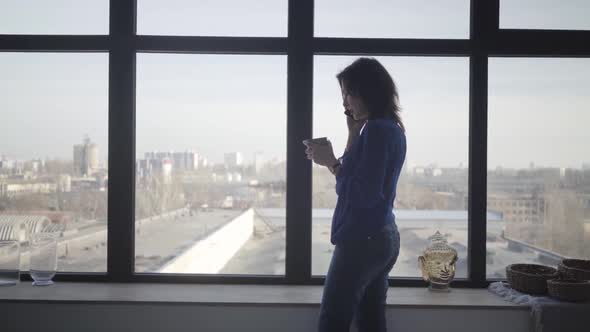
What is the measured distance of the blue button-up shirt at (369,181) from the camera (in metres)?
1.62

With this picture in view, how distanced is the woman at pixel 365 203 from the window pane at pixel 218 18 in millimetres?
933

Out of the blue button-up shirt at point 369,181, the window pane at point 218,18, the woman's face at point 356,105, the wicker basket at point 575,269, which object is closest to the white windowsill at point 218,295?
the wicker basket at point 575,269

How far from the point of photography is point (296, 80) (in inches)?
98.3

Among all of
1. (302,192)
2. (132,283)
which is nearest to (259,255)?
(302,192)

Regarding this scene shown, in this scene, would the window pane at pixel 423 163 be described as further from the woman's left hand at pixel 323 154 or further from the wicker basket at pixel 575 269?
the woman's left hand at pixel 323 154

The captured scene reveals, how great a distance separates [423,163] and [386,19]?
0.78 m

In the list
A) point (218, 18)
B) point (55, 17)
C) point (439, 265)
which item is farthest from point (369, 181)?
point (55, 17)

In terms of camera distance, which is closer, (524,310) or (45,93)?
(524,310)

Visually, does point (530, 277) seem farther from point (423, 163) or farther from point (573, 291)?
point (423, 163)

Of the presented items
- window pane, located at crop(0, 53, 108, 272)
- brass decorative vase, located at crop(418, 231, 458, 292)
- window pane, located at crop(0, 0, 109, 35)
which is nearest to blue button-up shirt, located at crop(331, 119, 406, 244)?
brass decorative vase, located at crop(418, 231, 458, 292)

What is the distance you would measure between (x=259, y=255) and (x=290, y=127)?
69 centimetres

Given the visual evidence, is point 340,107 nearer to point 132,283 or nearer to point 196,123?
point 196,123

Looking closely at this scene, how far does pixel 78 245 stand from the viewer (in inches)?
101

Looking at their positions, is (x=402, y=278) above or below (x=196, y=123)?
below
